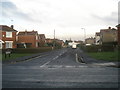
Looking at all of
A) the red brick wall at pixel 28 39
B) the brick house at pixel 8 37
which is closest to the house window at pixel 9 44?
the brick house at pixel 8 37

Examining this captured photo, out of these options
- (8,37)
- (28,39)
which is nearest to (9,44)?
(8,37)

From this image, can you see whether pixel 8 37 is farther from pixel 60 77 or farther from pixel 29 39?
pixel 60 77

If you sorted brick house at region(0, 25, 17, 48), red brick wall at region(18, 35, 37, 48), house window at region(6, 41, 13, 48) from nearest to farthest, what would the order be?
brick house at region(0, 25, 17, 48)
house window at region(6, 41, 13, 48)
red brick wall at region(18, 35, 37, 48)

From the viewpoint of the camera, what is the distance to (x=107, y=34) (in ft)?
279

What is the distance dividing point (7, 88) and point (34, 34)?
6913cm

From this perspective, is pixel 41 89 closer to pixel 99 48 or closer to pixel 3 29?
pixel 99 48

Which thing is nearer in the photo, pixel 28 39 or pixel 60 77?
pixel 60 77

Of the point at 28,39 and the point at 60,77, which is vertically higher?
the point at 28,39

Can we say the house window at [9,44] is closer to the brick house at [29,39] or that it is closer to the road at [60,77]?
the brick house at [29,39]

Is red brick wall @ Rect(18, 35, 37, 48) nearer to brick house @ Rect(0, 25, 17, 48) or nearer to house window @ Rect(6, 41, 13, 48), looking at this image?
brick house @ Rect(0, 25, 17, 48)

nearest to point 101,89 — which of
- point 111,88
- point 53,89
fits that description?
point 111,88

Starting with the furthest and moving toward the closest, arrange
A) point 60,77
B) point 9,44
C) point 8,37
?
point 8,37 < point 9,44 < point 60,77

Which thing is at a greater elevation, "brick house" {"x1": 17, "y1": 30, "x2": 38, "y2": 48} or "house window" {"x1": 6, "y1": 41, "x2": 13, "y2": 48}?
"brick house" {"x1": 17, "y1": 30, "x2": 38, "y2": 48}

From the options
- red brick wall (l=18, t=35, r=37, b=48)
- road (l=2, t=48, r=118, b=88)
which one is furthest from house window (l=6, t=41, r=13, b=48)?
road (l=2, t=48, r=118, b=88)
